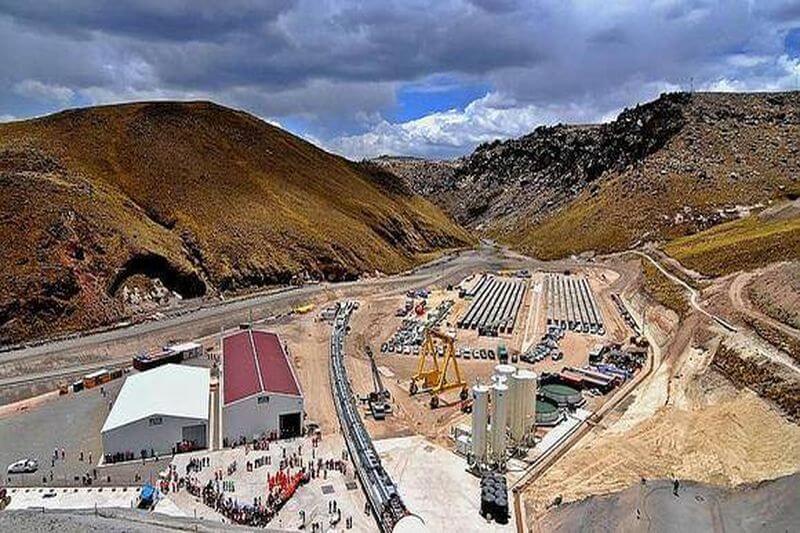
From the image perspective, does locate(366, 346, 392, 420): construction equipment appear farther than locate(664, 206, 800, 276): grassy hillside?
No

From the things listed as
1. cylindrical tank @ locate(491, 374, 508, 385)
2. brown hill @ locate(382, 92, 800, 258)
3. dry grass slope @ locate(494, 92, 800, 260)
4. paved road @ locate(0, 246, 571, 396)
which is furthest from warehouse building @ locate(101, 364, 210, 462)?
brown hill @ locate(382, 92, 800, 258)

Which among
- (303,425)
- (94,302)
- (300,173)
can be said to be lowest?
(303,425)

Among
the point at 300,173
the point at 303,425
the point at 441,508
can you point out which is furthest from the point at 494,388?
the point at 300,173

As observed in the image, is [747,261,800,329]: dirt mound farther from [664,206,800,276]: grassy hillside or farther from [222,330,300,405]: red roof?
[222,330,300,405]: red roof

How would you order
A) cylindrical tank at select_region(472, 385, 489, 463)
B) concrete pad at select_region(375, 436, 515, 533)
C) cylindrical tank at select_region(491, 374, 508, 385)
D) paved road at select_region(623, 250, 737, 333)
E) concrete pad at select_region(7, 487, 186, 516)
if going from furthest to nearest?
paved road at select_region(623, 250, 737, 333), cylindrical tank at select_region(491, 374, 508, 385), cylindrical tank at select_region(472, 385, 489, 463), concrete pad at select_region(7, 487, 186, 516), concrete pad at select_region(375, 436, 515, 533)

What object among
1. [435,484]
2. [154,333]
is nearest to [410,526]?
[435,484]

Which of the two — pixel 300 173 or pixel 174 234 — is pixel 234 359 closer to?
pixel 174 234
